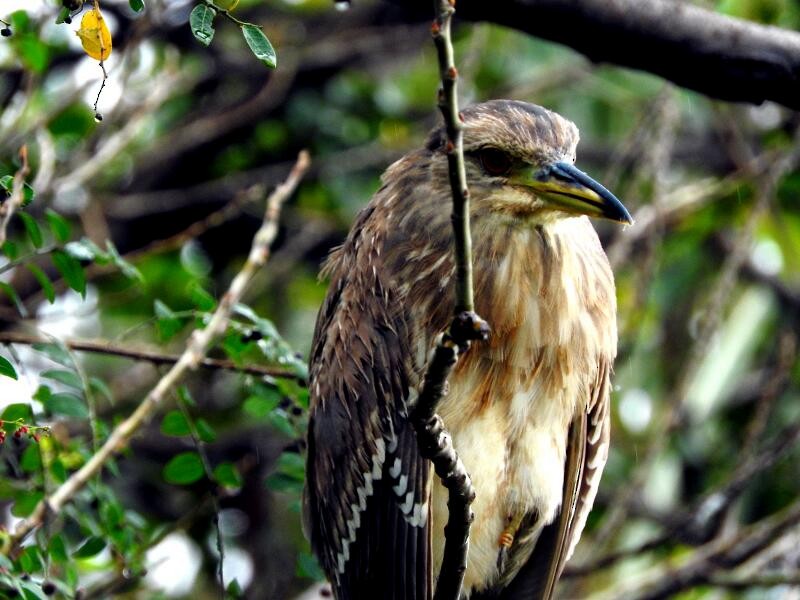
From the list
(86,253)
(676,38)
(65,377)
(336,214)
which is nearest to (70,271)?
(86,253)

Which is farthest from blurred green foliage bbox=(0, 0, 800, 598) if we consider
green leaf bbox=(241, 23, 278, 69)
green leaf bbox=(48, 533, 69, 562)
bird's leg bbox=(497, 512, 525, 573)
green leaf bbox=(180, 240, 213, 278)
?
green leaf bbox=(241, 23, 278, 69)

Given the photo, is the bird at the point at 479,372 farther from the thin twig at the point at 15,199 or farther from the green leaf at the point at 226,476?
the thin twig at the point at 15,199

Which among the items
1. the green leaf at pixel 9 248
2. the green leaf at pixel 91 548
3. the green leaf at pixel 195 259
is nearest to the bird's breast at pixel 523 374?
the green leaf at pixel 91 548

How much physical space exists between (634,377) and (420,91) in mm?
1835

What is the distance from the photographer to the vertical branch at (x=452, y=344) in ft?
6.00

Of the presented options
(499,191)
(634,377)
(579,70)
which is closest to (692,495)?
(634,377)

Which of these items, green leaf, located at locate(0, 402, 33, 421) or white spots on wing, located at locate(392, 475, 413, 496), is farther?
white spots on wing, located at locate(392, 475, 413, 496)

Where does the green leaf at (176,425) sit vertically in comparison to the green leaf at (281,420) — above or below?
above

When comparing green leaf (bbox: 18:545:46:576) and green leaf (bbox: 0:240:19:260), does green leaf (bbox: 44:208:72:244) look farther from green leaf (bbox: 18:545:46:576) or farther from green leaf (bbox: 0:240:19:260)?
green leaf (bbox: 18:545:46:576)

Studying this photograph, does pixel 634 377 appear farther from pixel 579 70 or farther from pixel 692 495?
pixel 579 70

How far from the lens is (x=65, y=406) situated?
9.51 ft

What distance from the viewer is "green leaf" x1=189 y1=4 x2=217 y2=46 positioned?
6.73 ft

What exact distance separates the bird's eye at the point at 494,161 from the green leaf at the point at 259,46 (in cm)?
85

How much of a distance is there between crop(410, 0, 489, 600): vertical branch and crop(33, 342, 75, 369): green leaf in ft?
3.17
